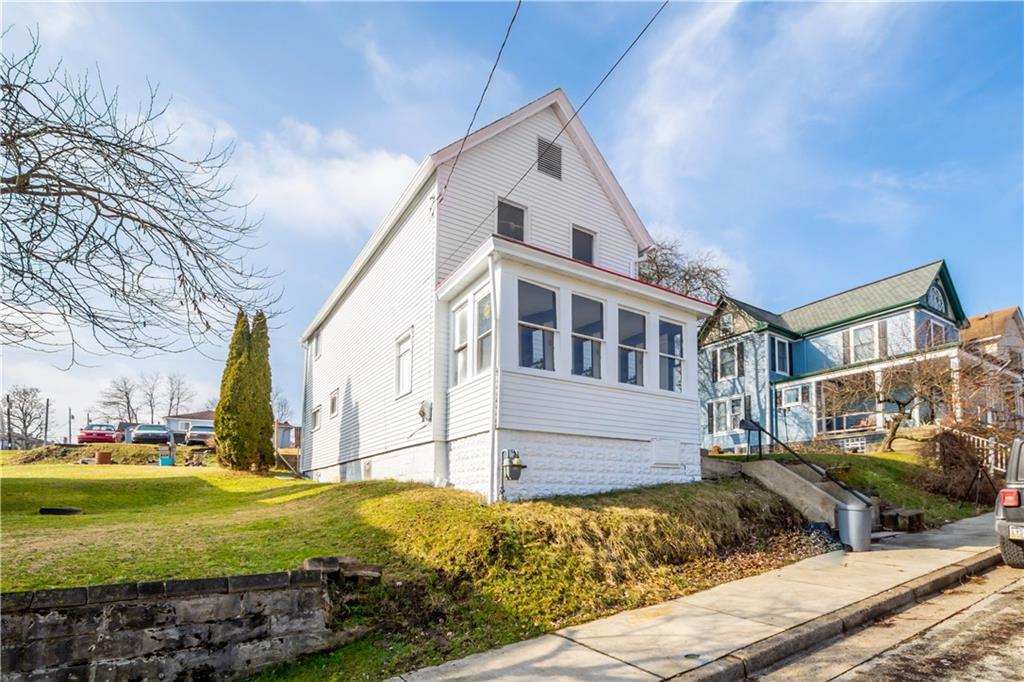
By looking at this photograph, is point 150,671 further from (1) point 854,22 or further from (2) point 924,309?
(2) point 924,309

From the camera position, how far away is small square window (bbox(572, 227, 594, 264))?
1409cm

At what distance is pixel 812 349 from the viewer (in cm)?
2677

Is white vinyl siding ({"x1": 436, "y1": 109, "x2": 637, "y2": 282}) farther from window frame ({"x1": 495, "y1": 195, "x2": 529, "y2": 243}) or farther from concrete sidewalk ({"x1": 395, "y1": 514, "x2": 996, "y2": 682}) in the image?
concrete sidewalk ({"x1": 395, "y1": 514, "x2": 996, "y2": 682})

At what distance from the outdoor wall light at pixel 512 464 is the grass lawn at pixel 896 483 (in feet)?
25.2

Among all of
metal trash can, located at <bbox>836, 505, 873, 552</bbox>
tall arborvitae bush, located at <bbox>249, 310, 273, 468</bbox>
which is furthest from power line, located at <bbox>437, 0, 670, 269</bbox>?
tall arborvitae bush, located at <bbox>249, 310, 273, 468</bbox>

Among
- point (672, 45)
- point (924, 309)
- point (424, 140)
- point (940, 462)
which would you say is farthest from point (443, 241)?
point (924, 309)

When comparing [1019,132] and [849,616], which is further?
[1019,132]

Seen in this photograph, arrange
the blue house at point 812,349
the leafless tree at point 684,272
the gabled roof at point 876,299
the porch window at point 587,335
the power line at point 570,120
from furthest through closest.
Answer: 1. the leafless tree at point 684,272
2. the gabled roof at point 876,299
3. the blue house at point 812,349
4. the porch window at point 587,335
5. the power line at point 570,120

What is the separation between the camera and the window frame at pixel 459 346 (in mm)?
10391

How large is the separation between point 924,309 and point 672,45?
70.5 feet

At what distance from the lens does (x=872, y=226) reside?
1373 cm

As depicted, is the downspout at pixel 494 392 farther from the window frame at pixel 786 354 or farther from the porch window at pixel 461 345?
the window frame at pixel 786 354

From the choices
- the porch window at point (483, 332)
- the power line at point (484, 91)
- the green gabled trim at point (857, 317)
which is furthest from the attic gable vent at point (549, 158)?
the green gabled trim at point (857, 317)

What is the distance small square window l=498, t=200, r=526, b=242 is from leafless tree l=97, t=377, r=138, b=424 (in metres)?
68.4
